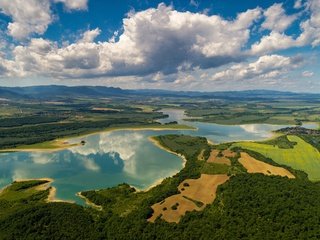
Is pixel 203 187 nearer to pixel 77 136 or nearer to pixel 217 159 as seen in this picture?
pixel 217 159

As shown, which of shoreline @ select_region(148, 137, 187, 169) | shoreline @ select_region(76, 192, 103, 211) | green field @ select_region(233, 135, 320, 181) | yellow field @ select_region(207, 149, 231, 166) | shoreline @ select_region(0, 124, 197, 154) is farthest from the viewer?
shoreline @ select_region(0, 124, 197, 154)

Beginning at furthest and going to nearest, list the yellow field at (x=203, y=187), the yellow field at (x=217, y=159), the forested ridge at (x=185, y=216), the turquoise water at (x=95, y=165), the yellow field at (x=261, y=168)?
the yellow field at (x=217, y=159) < the yellow field at (x=261, y=168) < the turquoise water at (x=95, y=165) < the yellow field at (x=203, y=187) < the forested ridge at (x=185, y=216)

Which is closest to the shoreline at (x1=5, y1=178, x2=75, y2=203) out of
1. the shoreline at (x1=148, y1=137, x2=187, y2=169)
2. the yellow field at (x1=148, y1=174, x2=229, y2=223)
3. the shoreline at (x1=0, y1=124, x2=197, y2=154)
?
the yellow field at (x1=148, y1=174, x2=229, y2=223)

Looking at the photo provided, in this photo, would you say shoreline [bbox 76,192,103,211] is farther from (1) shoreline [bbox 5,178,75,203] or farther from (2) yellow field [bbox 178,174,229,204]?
(2) yellow field [bbox 178,174,229,204]

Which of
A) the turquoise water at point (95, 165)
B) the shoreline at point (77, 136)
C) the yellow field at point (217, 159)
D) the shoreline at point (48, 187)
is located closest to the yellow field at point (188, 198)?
the turquoise water at point (95, 165)

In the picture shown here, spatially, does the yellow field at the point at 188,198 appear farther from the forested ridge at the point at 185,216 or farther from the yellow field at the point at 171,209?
the forested ridge at the point at 185,216

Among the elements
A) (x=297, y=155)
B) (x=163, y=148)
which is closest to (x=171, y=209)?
(x=163, y=148)
